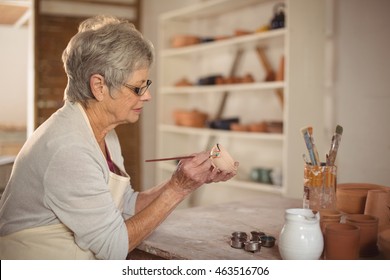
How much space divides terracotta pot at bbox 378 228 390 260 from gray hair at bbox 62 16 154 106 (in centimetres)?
90

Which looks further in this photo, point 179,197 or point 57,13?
point 57,13

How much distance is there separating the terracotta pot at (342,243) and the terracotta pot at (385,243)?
85 mm

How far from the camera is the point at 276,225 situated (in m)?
1.73

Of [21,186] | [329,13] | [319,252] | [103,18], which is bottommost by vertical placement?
[319,252]

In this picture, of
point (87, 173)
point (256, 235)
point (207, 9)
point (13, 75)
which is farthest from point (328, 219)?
point (13, 75)

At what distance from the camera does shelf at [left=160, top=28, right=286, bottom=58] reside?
3584 millimetres

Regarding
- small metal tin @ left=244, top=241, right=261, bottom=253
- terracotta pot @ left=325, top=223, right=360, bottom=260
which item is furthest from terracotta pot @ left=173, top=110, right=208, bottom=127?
terracotta pot @ left=325, top=223, right=360, bottom=260

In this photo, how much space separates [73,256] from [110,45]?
2.15ft

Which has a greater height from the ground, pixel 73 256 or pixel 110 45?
pixel 110 45

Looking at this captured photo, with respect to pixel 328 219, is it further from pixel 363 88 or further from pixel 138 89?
pixel 363 88

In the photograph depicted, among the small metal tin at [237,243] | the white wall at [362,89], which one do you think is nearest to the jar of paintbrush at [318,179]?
the small metal tin at [237,243]

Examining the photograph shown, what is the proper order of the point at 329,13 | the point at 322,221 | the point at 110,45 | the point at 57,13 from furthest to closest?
the point at 57,13 → the point at 329,13 → the point at 110,45 → the point at 322,221
